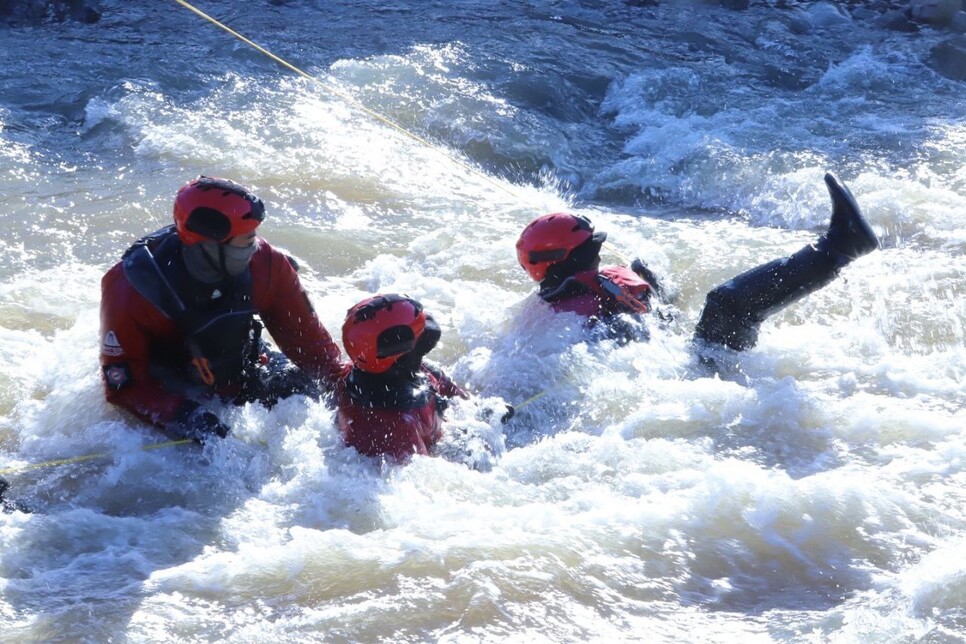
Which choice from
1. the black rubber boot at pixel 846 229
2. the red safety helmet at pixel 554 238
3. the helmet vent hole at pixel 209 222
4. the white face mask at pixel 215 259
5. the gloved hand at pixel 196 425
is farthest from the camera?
the red safety helmet at pixel 554 238

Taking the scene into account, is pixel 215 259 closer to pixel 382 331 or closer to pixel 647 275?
pixel 382 331

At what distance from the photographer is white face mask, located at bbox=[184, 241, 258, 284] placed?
4.75 meters

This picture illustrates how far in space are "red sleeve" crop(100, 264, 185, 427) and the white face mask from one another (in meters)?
Result: 0.26

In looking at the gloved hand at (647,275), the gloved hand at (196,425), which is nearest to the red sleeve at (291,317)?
the gloved hand at (196,425)

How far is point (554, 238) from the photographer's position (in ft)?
19.2

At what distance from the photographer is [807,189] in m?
8.70

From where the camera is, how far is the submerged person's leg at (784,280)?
5551 millimetres

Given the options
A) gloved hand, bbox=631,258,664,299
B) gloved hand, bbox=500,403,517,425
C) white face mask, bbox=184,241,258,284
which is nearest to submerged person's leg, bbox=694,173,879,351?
gloved hand, bbox=631,258,664,299

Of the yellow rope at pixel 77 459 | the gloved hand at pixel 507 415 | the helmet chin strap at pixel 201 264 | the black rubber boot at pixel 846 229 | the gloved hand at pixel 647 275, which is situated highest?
the black rubber boot at pixel 846 229

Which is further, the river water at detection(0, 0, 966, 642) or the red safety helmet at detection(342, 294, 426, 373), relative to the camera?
the red safety helmet at detection(342, 294, 426, 373)

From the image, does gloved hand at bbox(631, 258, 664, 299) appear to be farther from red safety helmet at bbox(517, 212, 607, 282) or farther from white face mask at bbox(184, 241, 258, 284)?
white face mask at bbox(184, 241, 258, 284)

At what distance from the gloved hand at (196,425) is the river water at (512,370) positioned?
0.13 metres

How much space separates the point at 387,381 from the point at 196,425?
887 millimetres

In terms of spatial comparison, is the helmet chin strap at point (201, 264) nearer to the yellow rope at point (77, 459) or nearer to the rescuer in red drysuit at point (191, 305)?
the rescuer in red drysuit at point (191, 305)
